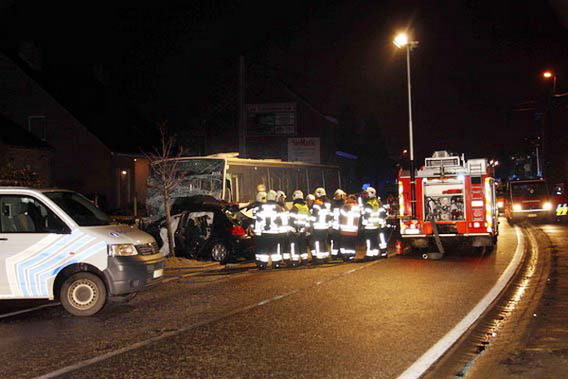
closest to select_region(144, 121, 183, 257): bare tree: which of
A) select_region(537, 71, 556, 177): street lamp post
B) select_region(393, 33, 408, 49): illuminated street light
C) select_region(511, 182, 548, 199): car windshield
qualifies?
select_region(393, 33, 408, 49): illuminated street light

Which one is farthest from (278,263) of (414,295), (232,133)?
(232,133)

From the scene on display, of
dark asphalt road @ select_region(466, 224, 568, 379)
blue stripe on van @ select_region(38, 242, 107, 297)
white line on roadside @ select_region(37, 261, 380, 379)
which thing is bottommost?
dark asphalt road @ select_region(466, 224, 568, 379)

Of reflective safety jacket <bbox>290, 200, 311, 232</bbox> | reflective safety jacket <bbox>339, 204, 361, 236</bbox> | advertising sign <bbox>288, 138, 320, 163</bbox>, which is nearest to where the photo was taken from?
reflective safety jacket <bbox>290, 200, 311, 232</bbox>

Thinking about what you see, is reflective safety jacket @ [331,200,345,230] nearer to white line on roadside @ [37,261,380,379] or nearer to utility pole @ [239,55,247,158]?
white line on roadside @ [37,261,380,379]

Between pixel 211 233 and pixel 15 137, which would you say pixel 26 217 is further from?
pixel 15 137

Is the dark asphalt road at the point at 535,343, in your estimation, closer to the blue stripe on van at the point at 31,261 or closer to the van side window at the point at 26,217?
the blue stripe on van at the point at 31,261

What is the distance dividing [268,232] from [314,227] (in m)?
1.38

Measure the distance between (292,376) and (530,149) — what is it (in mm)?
72371

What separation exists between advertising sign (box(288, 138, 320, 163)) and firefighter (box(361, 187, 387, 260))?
3313cm

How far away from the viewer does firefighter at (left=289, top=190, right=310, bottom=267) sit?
15562 millimetres

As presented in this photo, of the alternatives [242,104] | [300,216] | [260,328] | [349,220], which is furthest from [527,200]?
[260,328]

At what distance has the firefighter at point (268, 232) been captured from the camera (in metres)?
14.9

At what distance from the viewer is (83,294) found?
980 cm

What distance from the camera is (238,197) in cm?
2233
